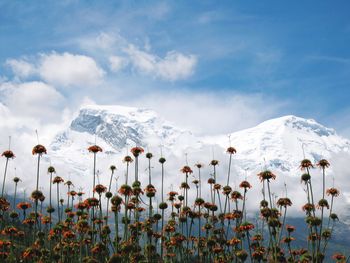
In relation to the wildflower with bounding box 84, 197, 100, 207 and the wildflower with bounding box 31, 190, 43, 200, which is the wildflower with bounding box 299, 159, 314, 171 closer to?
the wildflower with bounding box 84, 197, 100, 207

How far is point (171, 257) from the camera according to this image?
61.5 ft

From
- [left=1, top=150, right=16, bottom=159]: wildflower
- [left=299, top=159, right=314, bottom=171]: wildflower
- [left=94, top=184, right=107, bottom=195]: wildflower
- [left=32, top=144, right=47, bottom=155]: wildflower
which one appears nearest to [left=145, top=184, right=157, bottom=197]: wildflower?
[left=94, top=184, right=107, bottom=195]: wildflower

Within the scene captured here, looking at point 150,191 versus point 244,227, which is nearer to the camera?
point 244,227

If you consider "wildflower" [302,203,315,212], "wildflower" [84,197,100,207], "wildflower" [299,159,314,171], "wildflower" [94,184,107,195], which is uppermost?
"wildflower" [299,159,314,171]

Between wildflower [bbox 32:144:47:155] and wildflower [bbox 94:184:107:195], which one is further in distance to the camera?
wildflower [bbox 94:184:107:195]

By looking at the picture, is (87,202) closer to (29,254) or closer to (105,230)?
(105,230)

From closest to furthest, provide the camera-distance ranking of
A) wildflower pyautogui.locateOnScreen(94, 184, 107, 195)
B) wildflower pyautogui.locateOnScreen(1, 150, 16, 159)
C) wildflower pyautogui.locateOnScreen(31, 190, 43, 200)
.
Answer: wildflower pyautogui.locateOnScreen(31, 190, 43, 200) → wildflower pyautogui.locateOnScreen(94, 184, 107, 195) → wildflower pyautogui.locateOnScreen(1, 150, 16, 159)

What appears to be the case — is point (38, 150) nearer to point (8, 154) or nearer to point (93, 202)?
point (8, 154)

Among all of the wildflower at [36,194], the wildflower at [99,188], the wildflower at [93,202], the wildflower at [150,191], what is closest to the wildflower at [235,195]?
the wildflower at [150,191]

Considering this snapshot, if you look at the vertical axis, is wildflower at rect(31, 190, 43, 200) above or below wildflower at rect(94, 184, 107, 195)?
below

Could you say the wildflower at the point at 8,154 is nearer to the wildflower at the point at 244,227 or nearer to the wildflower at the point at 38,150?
the wildflower at the point at 38,150

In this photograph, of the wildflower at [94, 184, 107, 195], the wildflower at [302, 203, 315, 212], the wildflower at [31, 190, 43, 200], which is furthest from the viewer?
the wildflower at [94, 184, 107, 195]

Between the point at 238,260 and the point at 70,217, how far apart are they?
803 centimetres

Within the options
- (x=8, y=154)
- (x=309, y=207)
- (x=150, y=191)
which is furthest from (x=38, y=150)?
(x=309, y=207)
